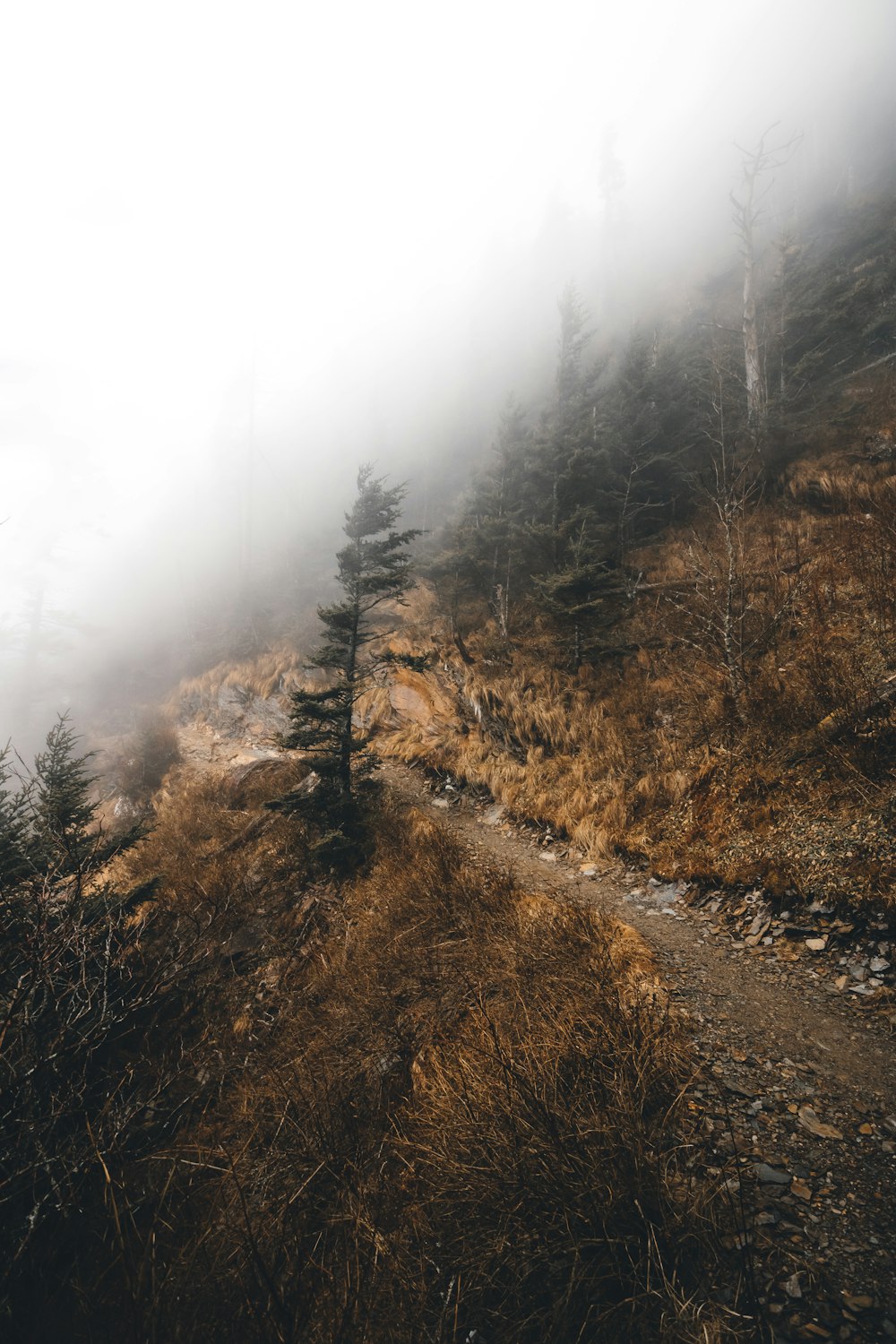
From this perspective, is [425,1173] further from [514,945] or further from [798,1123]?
[798,1123]

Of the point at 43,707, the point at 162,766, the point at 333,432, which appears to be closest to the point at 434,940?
the point at 162,766

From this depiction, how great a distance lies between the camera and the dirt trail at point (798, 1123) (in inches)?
70.4

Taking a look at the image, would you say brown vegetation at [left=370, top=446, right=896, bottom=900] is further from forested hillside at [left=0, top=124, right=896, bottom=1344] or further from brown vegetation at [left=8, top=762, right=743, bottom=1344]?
brown vegetation at [left=8, top=762, right=743, bottom=1344]

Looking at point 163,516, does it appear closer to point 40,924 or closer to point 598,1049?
point 40,924

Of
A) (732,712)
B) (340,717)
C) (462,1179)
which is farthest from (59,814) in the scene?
(732,712)

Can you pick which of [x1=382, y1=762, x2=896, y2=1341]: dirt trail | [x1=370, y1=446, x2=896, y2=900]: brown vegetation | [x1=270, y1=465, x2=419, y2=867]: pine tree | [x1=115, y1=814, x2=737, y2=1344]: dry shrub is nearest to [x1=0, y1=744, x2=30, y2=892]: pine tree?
[x1=270, y1=465, x2=419, y2=867]: pine tree

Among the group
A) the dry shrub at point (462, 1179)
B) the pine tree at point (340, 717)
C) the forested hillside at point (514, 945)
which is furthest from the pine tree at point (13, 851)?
the dry shrub at point (462, 1179)

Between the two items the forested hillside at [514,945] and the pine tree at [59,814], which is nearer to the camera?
the forested hillside at [514,945]

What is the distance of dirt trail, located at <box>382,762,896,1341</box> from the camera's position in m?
1.79

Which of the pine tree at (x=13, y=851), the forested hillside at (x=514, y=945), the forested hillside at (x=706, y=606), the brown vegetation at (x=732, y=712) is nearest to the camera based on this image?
the forested hillside at (x=514, y=945)

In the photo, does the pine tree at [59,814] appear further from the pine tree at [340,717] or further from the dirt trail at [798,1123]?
the dirt trail at [798,1123]

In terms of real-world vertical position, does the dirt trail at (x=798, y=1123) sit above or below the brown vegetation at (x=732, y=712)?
below

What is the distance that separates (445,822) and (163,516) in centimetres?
4332

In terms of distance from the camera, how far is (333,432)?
37.8m
